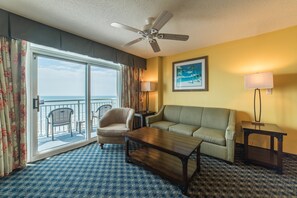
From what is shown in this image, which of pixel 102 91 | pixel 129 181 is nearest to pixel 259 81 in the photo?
pixel 129 181

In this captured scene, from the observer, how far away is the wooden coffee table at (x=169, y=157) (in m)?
1.64

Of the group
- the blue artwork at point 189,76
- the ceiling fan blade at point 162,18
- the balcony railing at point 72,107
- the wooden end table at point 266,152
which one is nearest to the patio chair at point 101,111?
the balcony railing at point 72,107

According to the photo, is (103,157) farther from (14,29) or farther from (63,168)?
(14,29)

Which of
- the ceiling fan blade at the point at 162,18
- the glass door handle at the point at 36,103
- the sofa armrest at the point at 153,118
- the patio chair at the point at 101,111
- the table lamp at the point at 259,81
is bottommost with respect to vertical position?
the sofa armrest at the point at 153,118

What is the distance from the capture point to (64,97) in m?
3.34

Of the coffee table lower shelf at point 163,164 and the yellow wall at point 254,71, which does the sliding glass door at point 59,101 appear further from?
the yellow wall at point 254,71

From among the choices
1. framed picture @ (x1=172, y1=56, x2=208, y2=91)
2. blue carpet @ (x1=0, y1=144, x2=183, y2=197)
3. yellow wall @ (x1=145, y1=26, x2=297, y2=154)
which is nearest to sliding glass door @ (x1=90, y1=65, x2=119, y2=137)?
blue carpet @ (x1=0, y1=144, x2=183, y2=197)

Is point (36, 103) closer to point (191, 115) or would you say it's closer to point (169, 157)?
point (169, 157)

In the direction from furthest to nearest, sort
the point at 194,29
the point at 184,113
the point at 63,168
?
the point at 184,113 → the point at 194,29 → the point at 63,168

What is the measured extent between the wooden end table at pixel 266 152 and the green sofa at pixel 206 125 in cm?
25

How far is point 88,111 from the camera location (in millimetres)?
3193

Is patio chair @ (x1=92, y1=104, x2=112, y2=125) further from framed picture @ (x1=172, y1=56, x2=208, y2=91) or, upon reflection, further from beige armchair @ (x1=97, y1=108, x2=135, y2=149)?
framed picture @ (x1=172, y1=56, x2=208, y2=91)

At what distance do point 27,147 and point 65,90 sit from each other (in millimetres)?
1314

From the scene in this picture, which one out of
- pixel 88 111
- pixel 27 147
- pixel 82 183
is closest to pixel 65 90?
pixel 88 111
